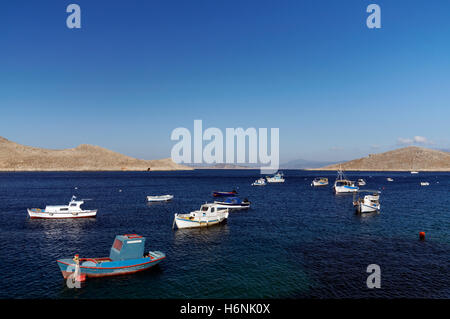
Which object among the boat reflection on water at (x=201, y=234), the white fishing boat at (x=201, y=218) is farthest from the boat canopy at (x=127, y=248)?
the white fishing boat at (x=201, y=218)

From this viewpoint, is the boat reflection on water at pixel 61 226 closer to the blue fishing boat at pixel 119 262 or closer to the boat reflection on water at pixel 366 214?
the blue fishing boat at pixel 119 262

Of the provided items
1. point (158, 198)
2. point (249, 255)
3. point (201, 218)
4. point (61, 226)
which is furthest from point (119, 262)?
point (158, 198)

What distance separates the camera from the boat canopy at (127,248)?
31000 mm

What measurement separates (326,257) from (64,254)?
33.7 meters

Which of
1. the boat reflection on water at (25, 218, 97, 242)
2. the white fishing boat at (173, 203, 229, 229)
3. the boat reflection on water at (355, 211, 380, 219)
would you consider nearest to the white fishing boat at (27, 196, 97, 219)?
the boat reflection on water at (25, 218, 97, 242)

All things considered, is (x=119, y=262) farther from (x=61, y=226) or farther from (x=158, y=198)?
(x=158, y=198)

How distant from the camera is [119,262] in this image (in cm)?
3005

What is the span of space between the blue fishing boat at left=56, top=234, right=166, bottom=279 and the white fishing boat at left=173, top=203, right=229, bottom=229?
1775 centimetres

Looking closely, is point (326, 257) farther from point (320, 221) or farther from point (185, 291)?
point (320, 221)

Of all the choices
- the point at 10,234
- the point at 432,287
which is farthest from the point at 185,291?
the point at 10,234

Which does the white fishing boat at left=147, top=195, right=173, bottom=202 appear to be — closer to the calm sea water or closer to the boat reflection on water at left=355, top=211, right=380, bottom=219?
the calm sea water

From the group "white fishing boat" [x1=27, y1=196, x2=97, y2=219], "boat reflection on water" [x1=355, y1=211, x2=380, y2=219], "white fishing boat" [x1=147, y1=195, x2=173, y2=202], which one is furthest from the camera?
"white fishing boat" [x1=147, y1=195, x2=173, y2=202]

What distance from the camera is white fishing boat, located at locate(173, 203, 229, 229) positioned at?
51.1 metres

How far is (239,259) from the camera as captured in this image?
35031 millimetres
